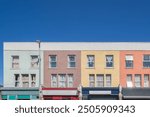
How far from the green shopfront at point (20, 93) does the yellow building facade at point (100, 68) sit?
5.34 m

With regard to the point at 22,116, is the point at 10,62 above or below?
above

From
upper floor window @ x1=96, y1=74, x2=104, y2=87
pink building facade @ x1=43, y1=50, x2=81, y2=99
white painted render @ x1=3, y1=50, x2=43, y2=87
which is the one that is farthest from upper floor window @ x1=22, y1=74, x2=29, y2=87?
upper floor window @ x1=96, y1=74, x2=104, y2=87

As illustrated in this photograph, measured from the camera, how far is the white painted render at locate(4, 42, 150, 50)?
107ft

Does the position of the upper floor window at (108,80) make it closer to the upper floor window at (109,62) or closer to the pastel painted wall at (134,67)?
the upper floor window at (109,62)

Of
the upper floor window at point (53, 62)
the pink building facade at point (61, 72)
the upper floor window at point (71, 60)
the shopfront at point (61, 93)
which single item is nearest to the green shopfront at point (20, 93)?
the shopfront at point (61, 93)

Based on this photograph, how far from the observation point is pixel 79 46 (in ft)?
107

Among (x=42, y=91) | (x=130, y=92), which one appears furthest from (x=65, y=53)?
(x=130, y=92)

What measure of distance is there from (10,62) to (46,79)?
4.39 metres

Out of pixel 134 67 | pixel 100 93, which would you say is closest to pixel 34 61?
pixel 100 93

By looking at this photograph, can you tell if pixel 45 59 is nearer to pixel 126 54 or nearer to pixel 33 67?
pixel 33 67

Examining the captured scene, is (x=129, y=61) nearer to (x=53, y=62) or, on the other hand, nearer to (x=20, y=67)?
(x=53, y=62)

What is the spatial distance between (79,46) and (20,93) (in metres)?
8.21

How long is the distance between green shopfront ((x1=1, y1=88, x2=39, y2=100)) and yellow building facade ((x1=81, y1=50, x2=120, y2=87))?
5345 millimetres

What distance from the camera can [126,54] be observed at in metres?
32.5
